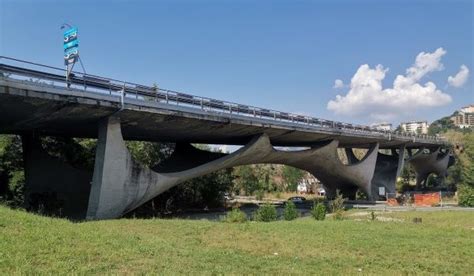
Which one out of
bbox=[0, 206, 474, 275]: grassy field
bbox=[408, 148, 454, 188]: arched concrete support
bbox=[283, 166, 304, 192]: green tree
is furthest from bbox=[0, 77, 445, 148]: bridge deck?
bbox=[283, 166, 304, 192]: green tree

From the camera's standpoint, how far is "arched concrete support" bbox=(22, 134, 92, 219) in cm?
3138

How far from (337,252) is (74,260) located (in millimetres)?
6441

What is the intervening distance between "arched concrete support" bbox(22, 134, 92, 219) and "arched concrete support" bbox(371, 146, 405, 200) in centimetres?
4274

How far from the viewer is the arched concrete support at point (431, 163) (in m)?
79.2

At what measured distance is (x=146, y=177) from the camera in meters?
28.5

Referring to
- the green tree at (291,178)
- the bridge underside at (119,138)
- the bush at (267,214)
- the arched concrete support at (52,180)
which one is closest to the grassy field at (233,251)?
the bush at (267,214)

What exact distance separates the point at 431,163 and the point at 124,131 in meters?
68.6

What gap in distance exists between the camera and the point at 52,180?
3234cm

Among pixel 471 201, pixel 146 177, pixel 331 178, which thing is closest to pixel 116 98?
pixel 146 177

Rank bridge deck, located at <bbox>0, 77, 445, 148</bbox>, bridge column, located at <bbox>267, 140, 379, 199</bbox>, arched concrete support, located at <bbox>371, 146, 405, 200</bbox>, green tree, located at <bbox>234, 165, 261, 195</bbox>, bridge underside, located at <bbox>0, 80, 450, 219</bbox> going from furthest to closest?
green tree, located at <bbox>234, 165, 261, 195</bbox>
arched concrete support, located at <bbox>371, 146, 405, 200</bbox>
bridge column, located at <bbox>267, 140, 379, 199</bbox>
bridge underside, located at <bbox>0, 80, 450, 219</bbox>
bridge deck, located at <bbox>0, 77, 445, 148</bbox>

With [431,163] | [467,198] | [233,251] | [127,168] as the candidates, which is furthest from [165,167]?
[431,163]

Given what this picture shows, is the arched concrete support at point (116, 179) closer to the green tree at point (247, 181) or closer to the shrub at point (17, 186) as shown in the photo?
the shrub at point (17, 186)

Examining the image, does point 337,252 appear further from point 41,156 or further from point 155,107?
point 41,156

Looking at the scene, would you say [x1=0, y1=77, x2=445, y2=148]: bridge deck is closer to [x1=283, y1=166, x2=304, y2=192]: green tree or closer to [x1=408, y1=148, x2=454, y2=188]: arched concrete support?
[x1=408, y1=148, x2=454, y2=188]: arched concrete support
